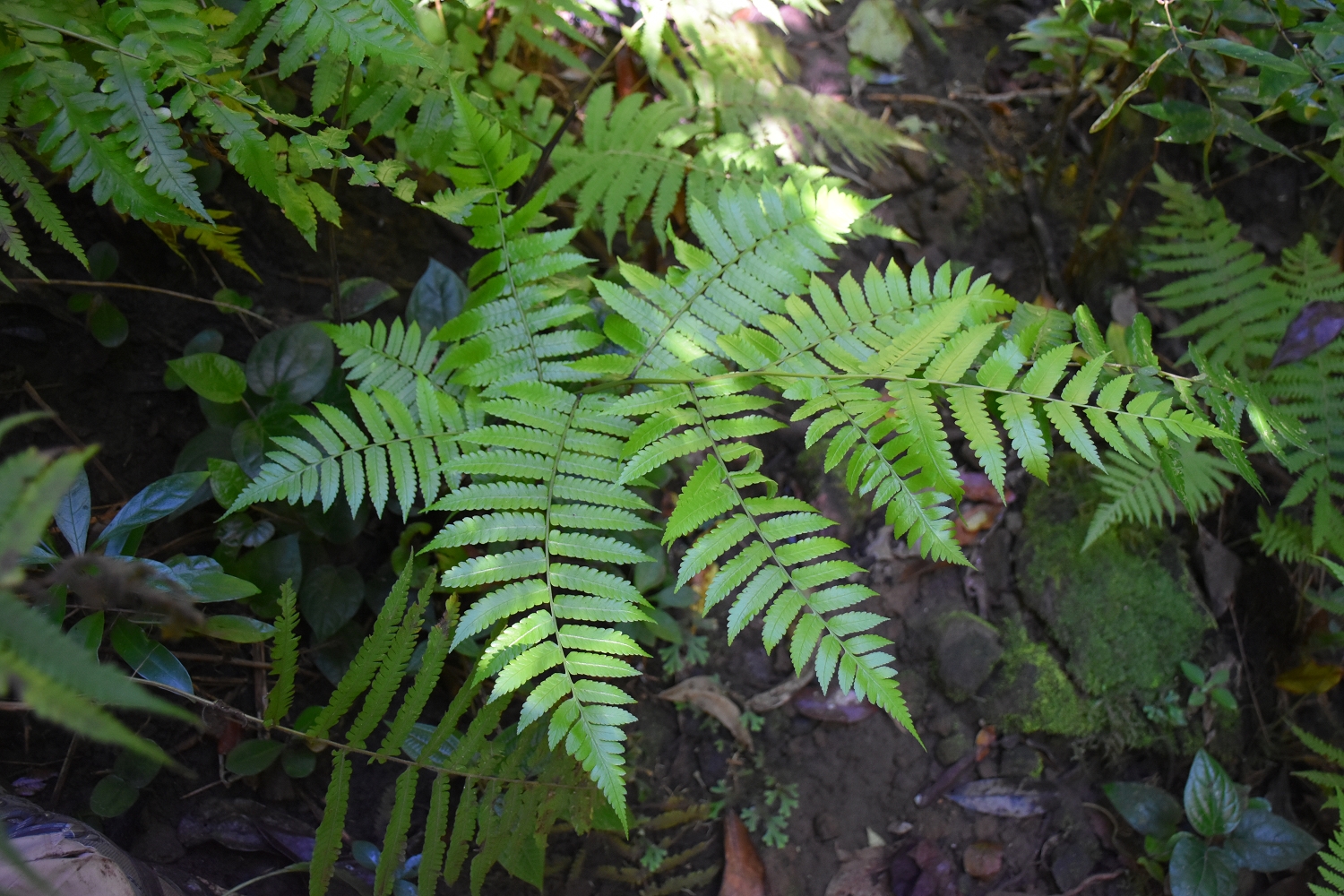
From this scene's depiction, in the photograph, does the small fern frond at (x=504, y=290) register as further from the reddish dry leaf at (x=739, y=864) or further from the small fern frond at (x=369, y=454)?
the reddish dry leaf at (x=739, y=864)

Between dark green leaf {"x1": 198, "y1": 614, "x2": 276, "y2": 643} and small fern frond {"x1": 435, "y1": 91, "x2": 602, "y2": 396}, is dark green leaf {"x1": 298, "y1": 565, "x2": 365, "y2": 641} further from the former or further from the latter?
small fern frond {"x1": 435, "y1": 91, "x2": 602, "y2": 396}

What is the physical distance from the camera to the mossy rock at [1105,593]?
2820mm

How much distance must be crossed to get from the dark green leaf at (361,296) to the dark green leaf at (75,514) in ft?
2.74

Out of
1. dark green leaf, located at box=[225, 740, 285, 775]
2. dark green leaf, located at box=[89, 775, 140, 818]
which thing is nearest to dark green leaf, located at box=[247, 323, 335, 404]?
dark green leaf, located at box=[225, 740, 285, 775]

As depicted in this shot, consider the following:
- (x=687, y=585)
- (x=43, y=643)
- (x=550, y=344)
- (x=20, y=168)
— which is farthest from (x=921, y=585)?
(x=20, y=168)

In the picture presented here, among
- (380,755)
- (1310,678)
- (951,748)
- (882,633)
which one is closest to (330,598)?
(380,755)

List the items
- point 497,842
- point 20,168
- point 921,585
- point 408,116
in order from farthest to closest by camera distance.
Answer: point 921,585 < point 408,116 < point 497,842 < point 20,168

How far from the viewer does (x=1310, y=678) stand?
2.83m

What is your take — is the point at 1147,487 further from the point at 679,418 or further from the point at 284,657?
the point at 284,657

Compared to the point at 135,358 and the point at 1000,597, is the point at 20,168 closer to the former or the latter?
the point at 135,358

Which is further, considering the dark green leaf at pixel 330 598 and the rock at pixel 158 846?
the dark green leaf at pixel 330 598

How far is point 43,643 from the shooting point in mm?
880

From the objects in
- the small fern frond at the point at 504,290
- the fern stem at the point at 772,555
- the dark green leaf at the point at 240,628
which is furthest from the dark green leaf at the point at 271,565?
the fern stem at the point at 772,555

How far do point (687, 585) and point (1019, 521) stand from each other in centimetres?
139
